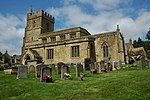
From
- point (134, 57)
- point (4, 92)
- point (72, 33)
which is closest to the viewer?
point (4, 92)

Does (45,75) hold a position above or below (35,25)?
below

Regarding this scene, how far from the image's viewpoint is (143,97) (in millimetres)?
9539

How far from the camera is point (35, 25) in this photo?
57531 millimetres

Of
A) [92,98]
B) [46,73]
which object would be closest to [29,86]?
[46,73]

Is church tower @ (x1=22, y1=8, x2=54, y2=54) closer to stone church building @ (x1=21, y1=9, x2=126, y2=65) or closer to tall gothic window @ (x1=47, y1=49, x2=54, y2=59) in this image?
stone church building @ (x1=21, y1=9, x2=126, y2=65)

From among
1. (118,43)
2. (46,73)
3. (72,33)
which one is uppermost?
(72,33)

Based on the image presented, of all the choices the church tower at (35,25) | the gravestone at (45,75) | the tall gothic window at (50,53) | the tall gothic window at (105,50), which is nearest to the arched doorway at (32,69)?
the gravestone at (45,75)

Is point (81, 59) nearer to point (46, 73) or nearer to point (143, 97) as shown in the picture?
point (46, 73)

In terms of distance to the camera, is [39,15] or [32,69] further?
[39,15]

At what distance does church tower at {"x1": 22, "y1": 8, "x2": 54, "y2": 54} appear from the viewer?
56406 millimetres

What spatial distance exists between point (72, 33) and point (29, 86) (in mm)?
32763

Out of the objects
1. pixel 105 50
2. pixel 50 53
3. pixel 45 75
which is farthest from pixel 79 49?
pixel 45 75

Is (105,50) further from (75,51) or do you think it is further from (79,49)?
(75,51)

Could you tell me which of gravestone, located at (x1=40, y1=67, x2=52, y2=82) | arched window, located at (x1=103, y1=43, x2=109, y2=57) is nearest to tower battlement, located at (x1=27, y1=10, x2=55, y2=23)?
arched window, located at (x1=103, y1=43, x2=109, y2=57)
